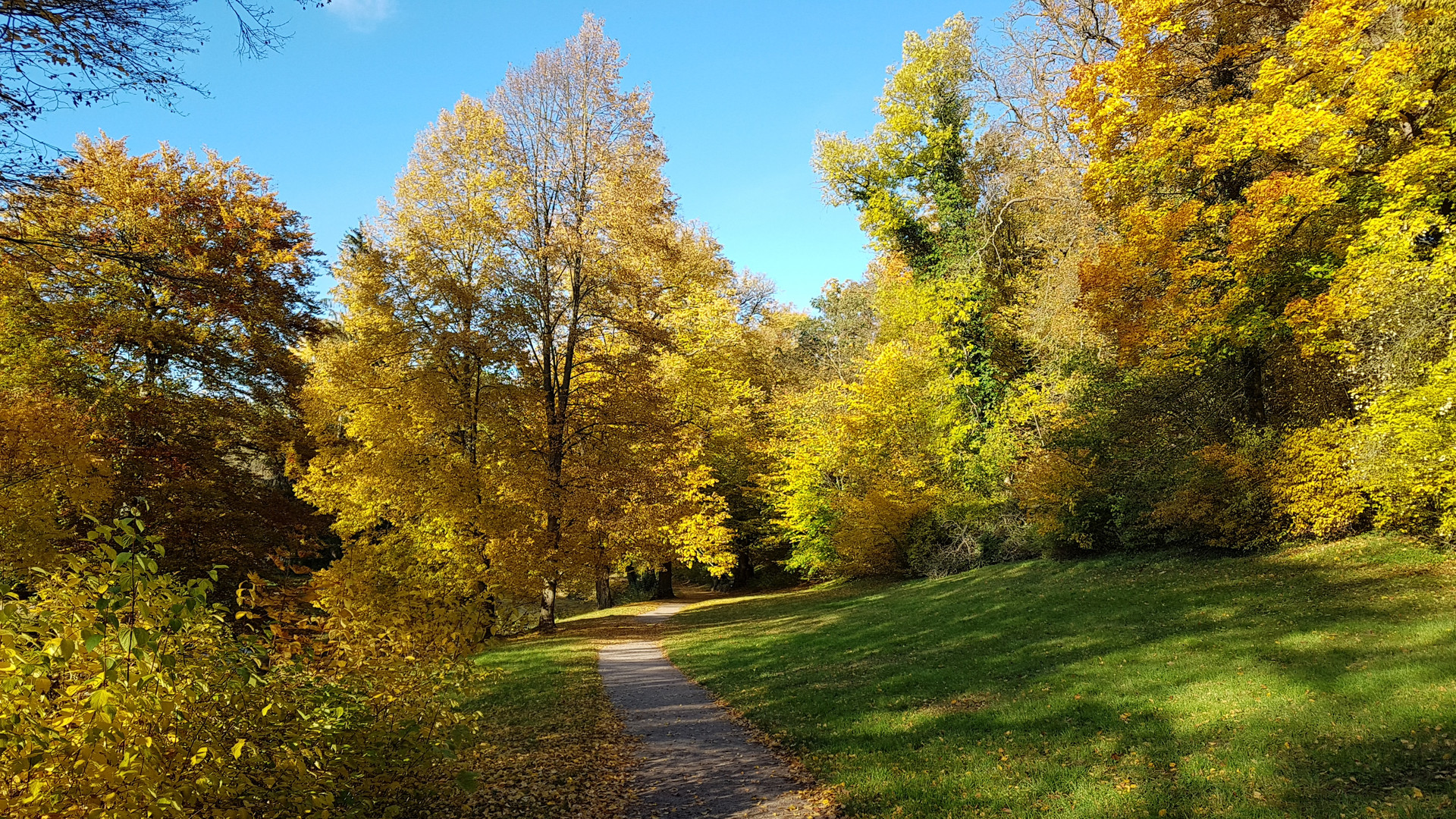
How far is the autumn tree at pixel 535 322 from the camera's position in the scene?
48.5 ft

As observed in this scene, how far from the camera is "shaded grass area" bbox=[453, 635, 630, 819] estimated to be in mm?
6086

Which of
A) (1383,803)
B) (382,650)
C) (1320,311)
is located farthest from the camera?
→ (1320,311)

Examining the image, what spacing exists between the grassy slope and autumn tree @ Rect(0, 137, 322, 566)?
11442 millimetres

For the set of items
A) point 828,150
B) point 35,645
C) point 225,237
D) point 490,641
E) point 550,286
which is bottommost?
point 490,641

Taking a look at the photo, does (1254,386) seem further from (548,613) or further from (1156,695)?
(548,613)

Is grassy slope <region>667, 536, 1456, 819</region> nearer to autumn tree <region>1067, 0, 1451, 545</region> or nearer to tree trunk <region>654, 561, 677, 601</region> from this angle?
autumn tree <region>1067, 0, 1451, 545</region>

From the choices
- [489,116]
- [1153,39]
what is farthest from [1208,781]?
[489,116]

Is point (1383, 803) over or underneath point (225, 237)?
underneath

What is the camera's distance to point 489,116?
17266mm

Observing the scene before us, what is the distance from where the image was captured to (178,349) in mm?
16781

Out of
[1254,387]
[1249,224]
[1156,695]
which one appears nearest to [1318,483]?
[1254,387]

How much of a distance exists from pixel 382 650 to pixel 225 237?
1660 centimetres

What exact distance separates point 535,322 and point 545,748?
10.9 m

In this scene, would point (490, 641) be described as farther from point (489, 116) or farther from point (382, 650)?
point (489, 116)
